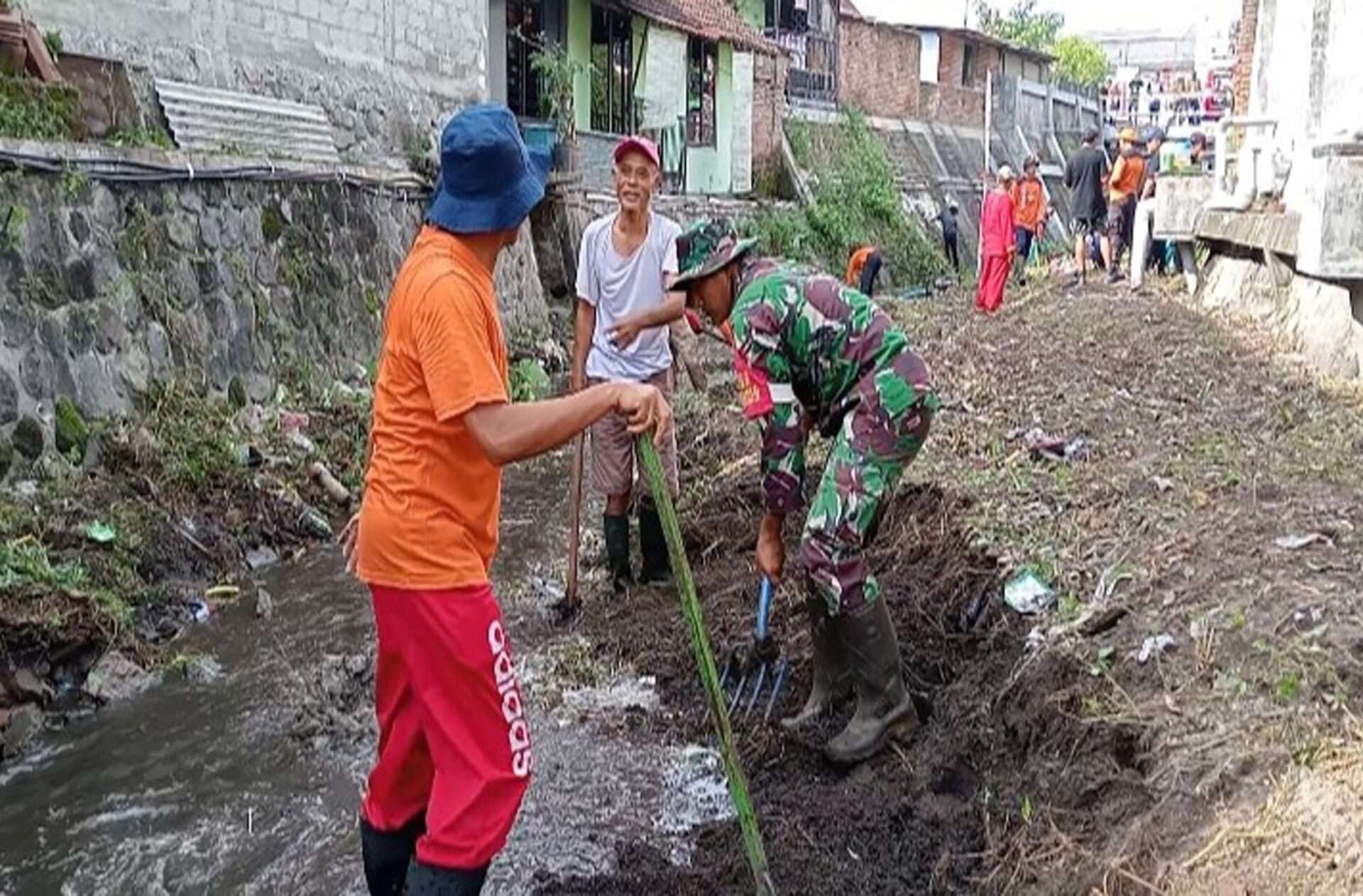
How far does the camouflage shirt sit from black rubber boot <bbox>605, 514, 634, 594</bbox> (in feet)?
7.40

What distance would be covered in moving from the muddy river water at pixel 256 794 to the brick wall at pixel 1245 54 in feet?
38.5

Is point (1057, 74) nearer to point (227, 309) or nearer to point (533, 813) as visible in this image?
point (227, 309)

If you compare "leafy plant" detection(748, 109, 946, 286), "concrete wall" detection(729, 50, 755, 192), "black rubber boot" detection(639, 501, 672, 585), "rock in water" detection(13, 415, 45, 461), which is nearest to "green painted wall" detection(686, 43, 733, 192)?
"concrete wall" detection(729, 50, 755, 192)

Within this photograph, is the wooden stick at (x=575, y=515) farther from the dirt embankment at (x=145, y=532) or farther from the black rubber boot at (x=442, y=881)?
the black rubber boot at (x=442, y=881)

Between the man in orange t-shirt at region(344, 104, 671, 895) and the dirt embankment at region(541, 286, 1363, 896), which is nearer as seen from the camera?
the man in orange t-shirt at region(344, 104, 671, 895)

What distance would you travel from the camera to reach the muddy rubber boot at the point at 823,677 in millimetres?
4688

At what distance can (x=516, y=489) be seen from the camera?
954 centimetres

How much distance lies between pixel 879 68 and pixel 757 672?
31927mm

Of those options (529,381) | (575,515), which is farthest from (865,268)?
(575,515)

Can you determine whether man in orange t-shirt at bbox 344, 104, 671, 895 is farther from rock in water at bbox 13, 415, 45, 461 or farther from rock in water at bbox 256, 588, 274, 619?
rock in water at bbox 13, 415, 45, 461

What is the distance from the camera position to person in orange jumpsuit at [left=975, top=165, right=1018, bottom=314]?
14.9 m

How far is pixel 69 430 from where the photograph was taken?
7.40 meters

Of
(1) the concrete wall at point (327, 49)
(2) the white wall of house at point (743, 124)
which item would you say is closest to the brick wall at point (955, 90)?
(2) the white wall of house at point (743, 124)

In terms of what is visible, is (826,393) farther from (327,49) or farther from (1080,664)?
(327,49)
